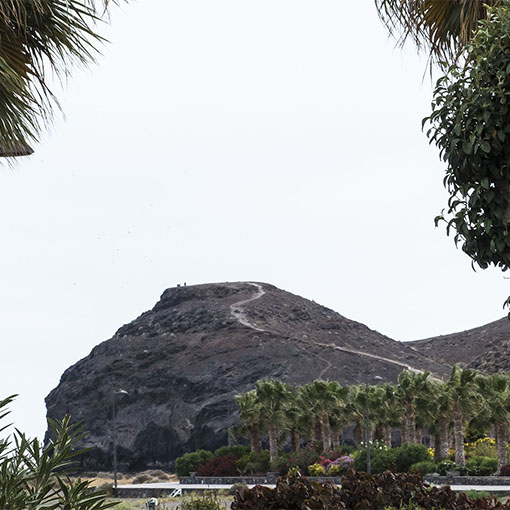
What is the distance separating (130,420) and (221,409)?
53.1 ft

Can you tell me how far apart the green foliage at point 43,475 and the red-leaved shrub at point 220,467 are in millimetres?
56553

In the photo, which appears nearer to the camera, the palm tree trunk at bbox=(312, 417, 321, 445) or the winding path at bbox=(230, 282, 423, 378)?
the palm tree trunk at bbox=(312, 417, 321, 445)

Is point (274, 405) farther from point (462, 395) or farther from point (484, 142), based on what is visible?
point (484, 142)

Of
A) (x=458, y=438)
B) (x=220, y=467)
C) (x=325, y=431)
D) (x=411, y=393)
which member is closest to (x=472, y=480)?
(x=458, y=438)

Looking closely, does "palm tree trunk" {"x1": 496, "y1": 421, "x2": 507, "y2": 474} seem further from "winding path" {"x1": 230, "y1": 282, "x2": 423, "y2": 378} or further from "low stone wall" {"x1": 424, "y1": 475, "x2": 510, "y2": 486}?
"winding path" {"x1": 230, "y1": 282, "x2": 423, "y2": 378}

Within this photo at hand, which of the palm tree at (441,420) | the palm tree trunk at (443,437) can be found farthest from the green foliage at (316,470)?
the palm tree trunk at (443,437)

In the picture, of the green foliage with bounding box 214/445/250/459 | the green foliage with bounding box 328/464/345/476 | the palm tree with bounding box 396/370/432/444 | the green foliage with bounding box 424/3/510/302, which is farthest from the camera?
the green foliage with bounding box 214/445/250/459

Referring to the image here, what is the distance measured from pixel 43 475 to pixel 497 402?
4592 cm

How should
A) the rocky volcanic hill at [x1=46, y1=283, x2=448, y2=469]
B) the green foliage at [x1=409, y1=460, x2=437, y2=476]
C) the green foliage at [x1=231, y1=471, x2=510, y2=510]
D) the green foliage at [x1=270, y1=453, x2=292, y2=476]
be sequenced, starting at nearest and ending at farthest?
1. the green foliage at [x1=231, y1=471, x2=510, y2=510]
2. the green foliage at [x1=409, y1=460, x2=437, y2=476]
3. the green foliage at [x1=270, y1=453, x2=292, y2=476]
4. the rocky volcanic hill at [x1=46, y1=283, x2=448, y2=469]

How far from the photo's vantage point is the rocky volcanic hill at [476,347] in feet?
377

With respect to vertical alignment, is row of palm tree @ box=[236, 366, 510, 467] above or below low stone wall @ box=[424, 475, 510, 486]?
above

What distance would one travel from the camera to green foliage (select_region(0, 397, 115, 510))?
3842mm

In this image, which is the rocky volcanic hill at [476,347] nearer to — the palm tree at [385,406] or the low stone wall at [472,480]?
the palm tree at [385,406]

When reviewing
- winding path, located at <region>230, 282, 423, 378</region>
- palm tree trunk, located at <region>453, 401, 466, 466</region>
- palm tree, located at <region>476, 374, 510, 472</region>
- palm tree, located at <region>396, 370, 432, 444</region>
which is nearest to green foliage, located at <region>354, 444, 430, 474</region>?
palm tree trunk, located at <region>453, 401, 466, 466</region>
